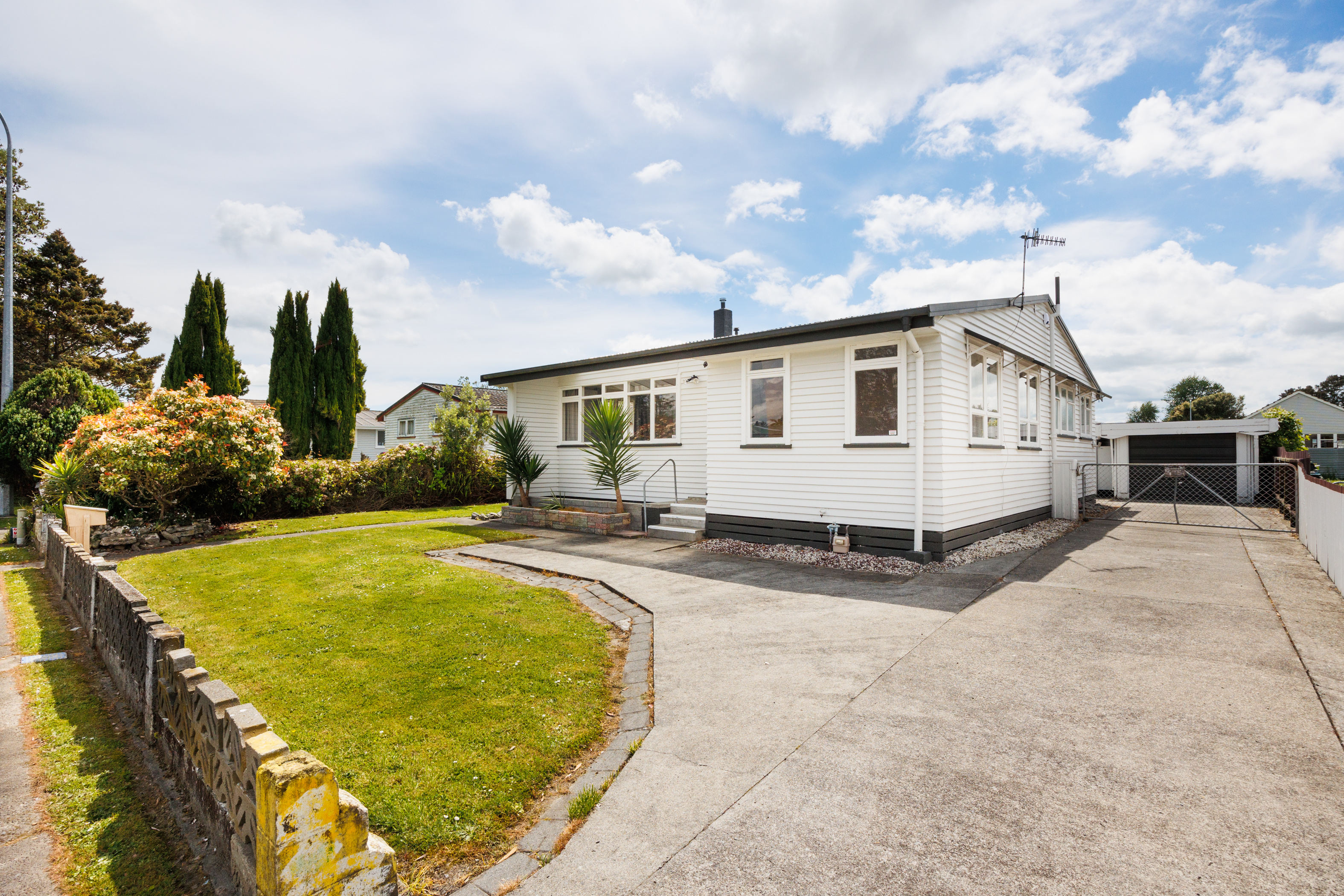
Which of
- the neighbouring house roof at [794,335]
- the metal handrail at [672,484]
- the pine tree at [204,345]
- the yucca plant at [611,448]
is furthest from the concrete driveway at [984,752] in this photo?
the pine tree at [204,345]

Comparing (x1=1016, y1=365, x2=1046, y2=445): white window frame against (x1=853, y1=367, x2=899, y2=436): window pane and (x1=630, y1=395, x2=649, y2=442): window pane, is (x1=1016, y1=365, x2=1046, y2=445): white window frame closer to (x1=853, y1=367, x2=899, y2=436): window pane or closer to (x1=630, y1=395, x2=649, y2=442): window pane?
(x1=853, y1=367, x2=899, y2=436): window pane

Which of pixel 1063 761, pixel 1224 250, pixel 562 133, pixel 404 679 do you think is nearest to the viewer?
pixel 1063 761

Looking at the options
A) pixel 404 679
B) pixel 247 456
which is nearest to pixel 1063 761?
pixel 404 679

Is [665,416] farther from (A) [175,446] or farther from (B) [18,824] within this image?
(B) [18,824]

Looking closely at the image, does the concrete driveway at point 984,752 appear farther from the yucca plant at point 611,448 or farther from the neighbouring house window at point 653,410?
the neighbouring house window at point 653,410

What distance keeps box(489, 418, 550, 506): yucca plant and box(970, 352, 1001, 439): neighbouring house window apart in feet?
29.1

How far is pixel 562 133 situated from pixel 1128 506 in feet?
53.2

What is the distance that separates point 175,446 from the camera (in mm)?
10070

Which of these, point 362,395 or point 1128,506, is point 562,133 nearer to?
point 1128,506

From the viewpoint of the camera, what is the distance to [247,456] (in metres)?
10.9

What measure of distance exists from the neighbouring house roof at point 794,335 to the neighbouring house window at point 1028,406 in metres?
1.55

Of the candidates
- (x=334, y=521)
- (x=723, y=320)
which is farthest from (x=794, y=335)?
(x=334, y=521)

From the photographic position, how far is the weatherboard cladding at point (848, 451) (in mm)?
8266

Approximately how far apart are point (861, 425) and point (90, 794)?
8.34 meters
